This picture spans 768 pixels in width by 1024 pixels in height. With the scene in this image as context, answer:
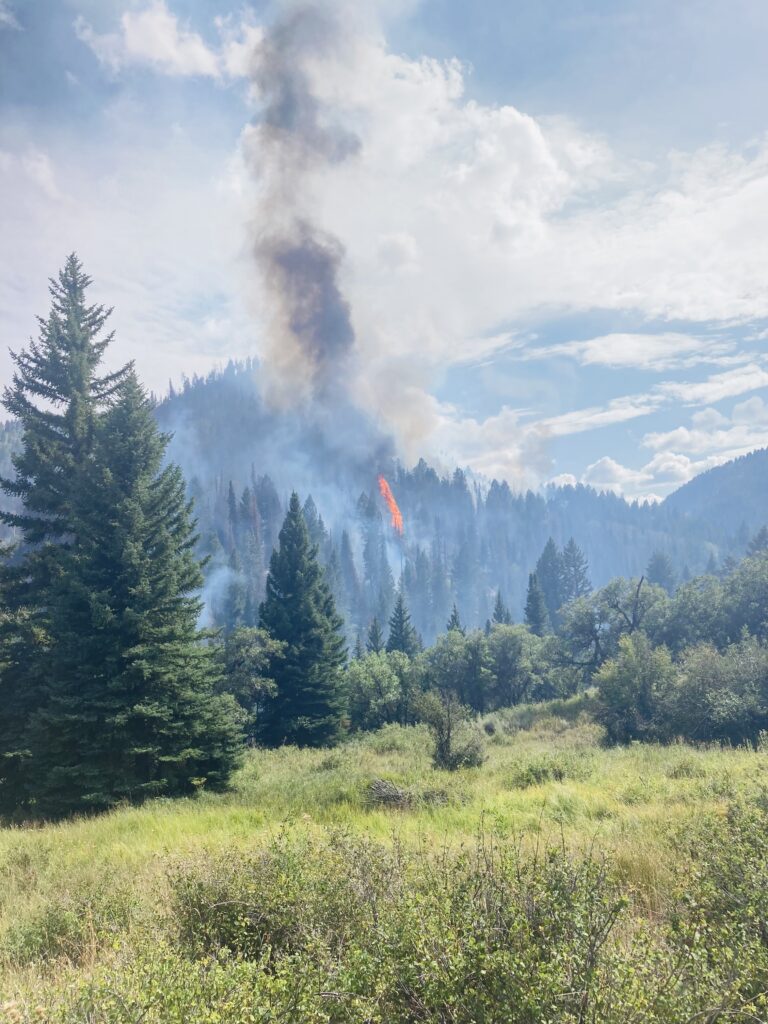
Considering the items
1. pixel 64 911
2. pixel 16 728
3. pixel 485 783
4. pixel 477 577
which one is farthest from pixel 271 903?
pixel 477 577

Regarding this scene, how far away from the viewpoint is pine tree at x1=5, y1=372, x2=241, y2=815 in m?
15.8

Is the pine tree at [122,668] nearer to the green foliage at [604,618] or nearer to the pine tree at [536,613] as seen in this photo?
the green foliage at [604,618]

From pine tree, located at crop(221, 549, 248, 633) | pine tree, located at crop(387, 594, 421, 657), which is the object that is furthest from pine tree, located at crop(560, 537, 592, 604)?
pine tree, located at crop(221, 549, 248, 633)

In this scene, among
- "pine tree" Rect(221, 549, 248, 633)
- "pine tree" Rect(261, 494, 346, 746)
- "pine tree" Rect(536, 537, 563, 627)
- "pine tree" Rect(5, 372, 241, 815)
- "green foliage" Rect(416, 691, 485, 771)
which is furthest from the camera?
"pine tree" Rect(536, 537, 563, 627)

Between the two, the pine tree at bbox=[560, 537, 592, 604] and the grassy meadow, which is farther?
the pine tree at bbox=[560, 537, 592, 604]

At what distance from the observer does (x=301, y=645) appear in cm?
3388

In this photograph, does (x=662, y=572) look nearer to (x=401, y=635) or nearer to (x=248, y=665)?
(x=401, y=635)

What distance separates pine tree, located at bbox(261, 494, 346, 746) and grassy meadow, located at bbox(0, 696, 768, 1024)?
74.3 feet

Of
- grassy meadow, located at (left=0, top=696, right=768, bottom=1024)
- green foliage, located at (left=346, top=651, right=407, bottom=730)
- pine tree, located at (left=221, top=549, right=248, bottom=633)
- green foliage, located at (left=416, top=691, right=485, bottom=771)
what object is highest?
pine tree, located at (left=221, top=549, right=248, bottom=633)

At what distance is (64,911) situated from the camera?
569 cm

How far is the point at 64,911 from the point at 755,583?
45.5 meters

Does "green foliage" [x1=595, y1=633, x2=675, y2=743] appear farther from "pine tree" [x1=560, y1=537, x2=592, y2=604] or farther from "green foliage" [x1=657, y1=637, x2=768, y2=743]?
"pine tree" [x1=560, y1=537, x2=592, y2=604]

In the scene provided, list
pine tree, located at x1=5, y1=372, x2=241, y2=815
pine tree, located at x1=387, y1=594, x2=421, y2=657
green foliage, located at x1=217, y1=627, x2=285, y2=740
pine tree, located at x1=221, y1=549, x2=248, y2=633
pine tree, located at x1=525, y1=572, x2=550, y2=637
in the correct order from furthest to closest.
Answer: pine tree, located at x1=221, y1=549, x2=248, y2=633 < pine tree, located at x1=525, y1=572, x2=550, y2=637 < pine tree, located at x1=387, y1=594, x2=421, y2=657 < green foliage, located at x1=217, y1=627, x2=285, y2=740 < pine tree, located at x1=5, y1=372, x2=241, y2=815

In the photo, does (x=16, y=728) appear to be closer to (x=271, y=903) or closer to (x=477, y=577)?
(x=271, y=903)
